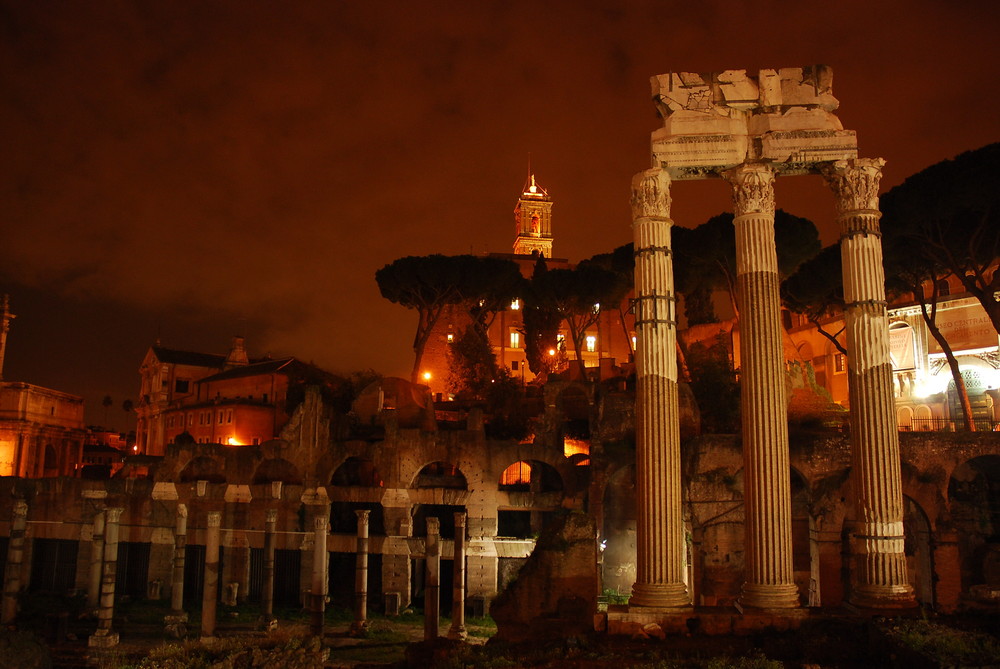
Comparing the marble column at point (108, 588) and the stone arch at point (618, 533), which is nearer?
the marble column at point (108, 588)

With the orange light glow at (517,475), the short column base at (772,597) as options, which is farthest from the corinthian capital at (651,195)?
the orange light glow at (517,475)

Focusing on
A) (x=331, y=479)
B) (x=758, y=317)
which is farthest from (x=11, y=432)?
(x=758, y=317)

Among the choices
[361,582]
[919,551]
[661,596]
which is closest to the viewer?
[661,596]

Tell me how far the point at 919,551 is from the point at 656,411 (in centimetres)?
1175

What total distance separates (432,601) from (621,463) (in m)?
6.91

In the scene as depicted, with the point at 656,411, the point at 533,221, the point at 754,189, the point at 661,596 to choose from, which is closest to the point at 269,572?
the point at 661,596

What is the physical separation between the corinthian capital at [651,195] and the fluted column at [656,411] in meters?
0.01

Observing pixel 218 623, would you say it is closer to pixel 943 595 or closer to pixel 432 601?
pixel 432 601

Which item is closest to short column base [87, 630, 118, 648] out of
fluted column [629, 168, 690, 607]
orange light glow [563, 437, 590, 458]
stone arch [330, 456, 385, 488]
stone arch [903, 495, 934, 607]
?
stone arch [330, 456, 385, 488]

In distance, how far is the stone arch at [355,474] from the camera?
2827cm

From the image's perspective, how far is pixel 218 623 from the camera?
21.0m

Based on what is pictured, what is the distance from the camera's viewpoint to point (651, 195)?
12.2m

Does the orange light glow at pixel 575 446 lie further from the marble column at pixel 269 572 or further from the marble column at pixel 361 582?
the marble column at pixel 269 572

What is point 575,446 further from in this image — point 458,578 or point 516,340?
point 516,340
